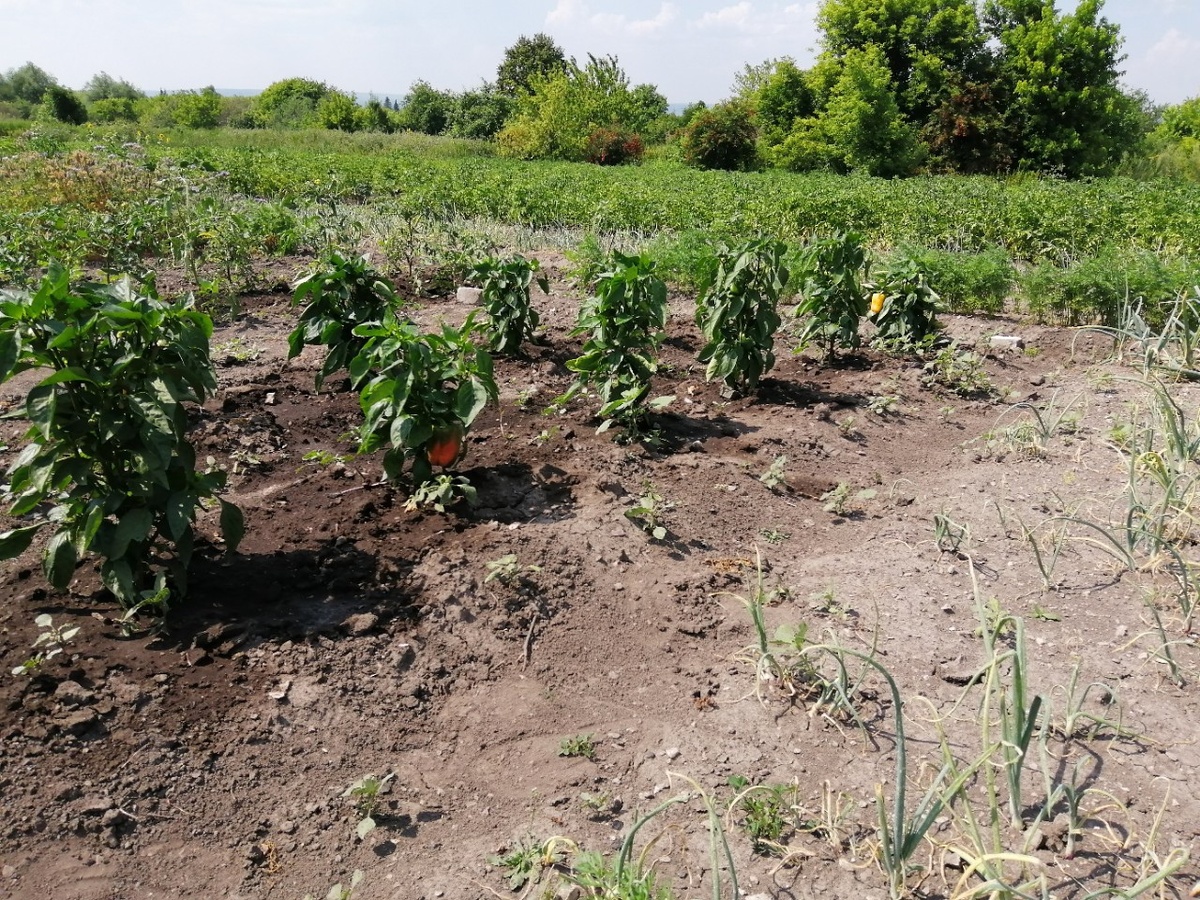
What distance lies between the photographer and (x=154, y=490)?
3043mm

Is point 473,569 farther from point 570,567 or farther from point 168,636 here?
point 168,636

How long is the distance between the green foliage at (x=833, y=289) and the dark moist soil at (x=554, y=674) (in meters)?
1.61

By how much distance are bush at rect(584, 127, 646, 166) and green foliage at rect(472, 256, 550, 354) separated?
1075 inches

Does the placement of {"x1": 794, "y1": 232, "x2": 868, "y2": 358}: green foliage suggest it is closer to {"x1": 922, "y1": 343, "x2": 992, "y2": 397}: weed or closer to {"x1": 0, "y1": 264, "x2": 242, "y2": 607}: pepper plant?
{"x1": 922, "y1": 343, "x2": 992, "y2": 397}: weed

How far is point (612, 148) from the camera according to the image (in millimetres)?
32188

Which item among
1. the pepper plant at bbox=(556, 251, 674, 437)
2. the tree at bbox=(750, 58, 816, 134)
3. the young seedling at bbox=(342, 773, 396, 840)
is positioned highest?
the tree at bbox=(750, 58, 816, 134)

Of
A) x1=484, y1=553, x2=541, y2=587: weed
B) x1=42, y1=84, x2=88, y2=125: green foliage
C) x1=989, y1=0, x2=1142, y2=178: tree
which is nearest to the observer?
x1=484, y1=553, x2=541, y2=587: weed

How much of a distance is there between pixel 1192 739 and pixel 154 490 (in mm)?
3494

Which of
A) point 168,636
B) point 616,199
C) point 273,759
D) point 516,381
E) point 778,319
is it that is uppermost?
point 616,199

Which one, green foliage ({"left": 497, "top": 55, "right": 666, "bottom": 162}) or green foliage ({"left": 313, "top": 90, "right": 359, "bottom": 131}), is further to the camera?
green foliage ({"left": 313, "top": 90, "right": 359, "bottom": 131})

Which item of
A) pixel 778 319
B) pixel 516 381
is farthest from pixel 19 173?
pixel 778 319

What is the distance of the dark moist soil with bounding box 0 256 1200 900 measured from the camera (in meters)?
2.37

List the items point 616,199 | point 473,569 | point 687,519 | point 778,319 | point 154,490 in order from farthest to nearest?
point 616,199
point 778,319
point 687,519
point 473,569
point 154,490

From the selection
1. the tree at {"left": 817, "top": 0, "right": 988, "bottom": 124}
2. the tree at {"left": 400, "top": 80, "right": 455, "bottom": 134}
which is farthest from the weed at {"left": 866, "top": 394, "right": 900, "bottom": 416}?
the tree at {"left": 400, "top": 80, "right": 455, "bottom": 134}
